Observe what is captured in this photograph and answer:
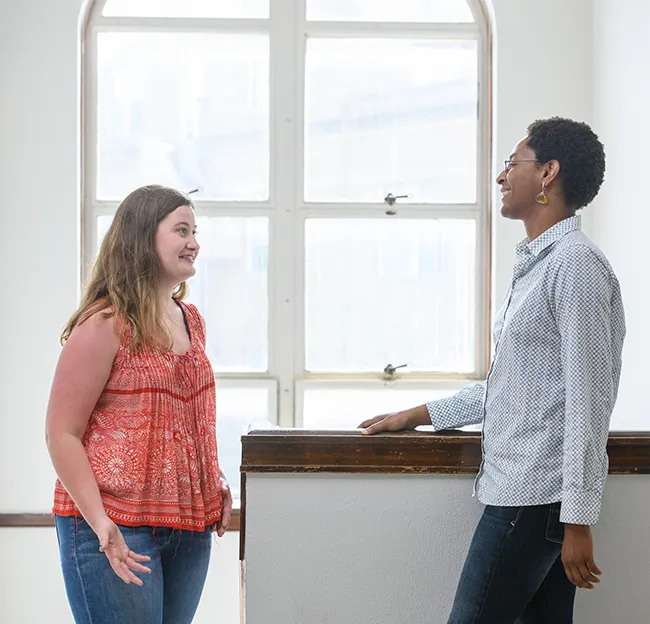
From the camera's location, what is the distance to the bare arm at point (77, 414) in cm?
135

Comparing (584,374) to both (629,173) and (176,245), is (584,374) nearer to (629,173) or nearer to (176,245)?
(176,245)

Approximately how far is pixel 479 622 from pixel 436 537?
198 millimetres

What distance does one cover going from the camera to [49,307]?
2.92 m

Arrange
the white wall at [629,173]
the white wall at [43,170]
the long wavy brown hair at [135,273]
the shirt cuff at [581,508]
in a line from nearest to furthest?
the shirt cuff at [581,508], the long wavy brown hair at [135,273], the white wall at [629,173], the white wall at [43,170]

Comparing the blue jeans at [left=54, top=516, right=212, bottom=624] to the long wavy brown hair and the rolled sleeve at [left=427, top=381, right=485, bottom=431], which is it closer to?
the long wavy brown hair

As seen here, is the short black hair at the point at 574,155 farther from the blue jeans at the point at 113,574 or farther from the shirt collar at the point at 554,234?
the blue jeans at the point at 113,574

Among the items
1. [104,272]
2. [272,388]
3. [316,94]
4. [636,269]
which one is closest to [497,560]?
[104,272]

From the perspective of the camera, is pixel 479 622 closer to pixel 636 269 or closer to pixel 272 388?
pixel 636 269

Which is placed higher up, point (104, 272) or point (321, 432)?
point (104, 272)

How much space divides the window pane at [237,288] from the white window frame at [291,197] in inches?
1.8

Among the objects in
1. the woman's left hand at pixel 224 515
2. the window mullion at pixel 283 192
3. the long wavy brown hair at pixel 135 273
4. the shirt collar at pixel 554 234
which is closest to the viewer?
the shirt collar at pixel 554 234

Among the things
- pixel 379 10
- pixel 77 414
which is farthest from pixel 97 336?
pixel 379 10

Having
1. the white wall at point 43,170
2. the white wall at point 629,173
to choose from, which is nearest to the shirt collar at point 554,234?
the white wall at point 629,173

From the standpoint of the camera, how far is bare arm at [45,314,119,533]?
53.1 inches
